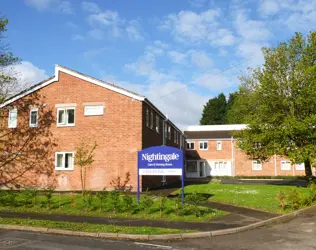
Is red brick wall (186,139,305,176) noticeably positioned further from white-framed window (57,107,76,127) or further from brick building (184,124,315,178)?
white-framed window (57,107,76,127)

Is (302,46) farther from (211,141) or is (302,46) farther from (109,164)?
(211,141)

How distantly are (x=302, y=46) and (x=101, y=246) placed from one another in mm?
23407

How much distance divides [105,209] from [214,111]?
73.2m

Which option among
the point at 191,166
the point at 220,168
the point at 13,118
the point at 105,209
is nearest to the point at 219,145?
the point at 220,168

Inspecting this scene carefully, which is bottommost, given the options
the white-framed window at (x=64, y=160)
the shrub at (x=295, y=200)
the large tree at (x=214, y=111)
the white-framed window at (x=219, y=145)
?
the shrub at (x=295, y=200)

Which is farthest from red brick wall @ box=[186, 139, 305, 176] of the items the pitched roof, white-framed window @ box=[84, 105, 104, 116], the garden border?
the garden border

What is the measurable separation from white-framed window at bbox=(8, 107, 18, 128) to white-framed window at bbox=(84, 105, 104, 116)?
5.84 metres

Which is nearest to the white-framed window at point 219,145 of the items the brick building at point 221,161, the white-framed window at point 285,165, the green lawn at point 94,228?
the brick building at point 221,161

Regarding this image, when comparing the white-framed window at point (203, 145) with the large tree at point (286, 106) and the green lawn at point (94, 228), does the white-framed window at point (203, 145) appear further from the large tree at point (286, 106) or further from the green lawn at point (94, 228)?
the green lawn at point (94, 228)

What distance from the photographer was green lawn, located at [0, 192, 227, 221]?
537 inches

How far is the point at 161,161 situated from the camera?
53.6 ft

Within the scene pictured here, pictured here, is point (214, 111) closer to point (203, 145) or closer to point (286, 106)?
point (203, 145)

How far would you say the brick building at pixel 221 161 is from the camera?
46.3 m

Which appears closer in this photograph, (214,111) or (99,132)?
(99,132)
